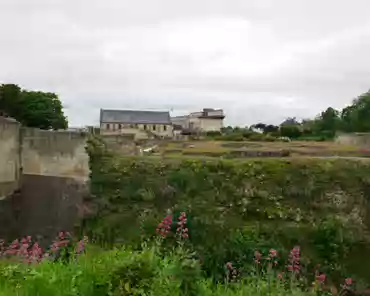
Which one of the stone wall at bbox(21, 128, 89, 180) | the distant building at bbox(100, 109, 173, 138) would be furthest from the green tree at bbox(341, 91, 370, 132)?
the stone wall at bbox(21, 128, 89, 180)

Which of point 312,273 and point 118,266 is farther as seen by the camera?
point 312,273

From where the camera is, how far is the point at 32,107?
129ft

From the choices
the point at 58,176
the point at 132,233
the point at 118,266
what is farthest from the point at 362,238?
the point at 118,266

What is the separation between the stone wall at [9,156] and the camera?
13.8 meters

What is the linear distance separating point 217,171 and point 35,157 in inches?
223

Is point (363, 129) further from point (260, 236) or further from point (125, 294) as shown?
point (125, 294)

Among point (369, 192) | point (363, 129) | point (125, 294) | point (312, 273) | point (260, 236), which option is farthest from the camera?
point (363, 129)

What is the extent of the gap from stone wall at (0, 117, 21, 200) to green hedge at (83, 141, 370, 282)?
2333 mm

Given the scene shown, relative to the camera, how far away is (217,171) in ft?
53.4

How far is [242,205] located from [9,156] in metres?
6.84

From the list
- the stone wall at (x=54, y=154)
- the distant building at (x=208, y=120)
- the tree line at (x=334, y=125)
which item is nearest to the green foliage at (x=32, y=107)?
the tree line at (x=334, y=125)

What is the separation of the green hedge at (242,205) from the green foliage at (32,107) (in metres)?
20.4

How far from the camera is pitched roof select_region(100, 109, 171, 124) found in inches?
2382

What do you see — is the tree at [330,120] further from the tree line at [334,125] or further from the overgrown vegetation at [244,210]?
the overgrown vegetation at [244,210]
